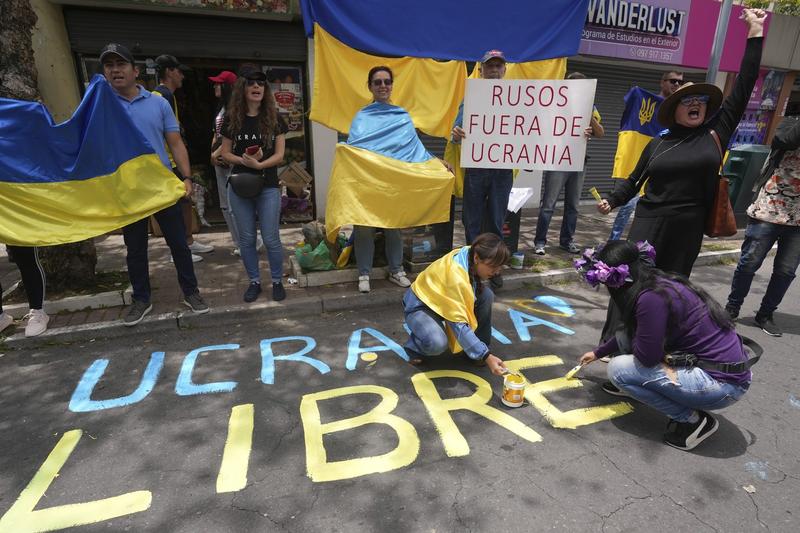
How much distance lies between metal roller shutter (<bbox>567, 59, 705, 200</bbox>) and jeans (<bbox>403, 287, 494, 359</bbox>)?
6533 mm

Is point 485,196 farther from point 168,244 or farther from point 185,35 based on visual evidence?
point 185,35

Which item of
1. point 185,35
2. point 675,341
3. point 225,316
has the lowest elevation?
point 225,316

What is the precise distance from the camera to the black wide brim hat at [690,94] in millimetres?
2852

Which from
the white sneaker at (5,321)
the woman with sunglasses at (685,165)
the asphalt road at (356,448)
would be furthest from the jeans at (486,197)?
the white sneaker at (5,321)

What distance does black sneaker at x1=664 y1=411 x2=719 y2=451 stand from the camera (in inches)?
97.4

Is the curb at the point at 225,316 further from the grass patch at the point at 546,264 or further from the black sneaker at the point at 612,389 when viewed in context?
the black sneaker at the point at 612,389

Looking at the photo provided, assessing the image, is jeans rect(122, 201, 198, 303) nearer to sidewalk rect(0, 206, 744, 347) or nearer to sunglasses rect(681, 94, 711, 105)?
sidewalk rect(0, 206, 744, 347)

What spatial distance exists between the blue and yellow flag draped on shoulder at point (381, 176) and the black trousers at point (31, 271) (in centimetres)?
237

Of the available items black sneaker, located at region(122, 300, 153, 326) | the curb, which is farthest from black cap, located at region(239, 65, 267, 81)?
black sneaker, located at region(122, 300, 153, 326)

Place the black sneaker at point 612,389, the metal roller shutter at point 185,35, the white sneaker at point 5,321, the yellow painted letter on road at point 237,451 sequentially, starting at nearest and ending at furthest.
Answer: the yellow painted letter on road at point 237,451
the black sneaker at point 612,389
the white sneaker at point 5,321
the metal roller shutter at point 185,35

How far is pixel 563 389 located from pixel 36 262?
164 inches

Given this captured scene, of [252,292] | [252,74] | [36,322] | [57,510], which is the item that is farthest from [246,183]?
[57,510]

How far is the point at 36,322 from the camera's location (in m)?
3.62

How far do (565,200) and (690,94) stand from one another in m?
3.10
